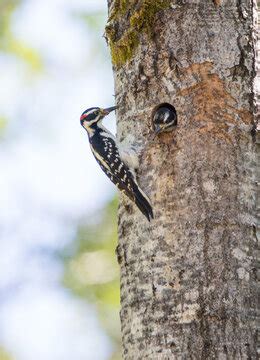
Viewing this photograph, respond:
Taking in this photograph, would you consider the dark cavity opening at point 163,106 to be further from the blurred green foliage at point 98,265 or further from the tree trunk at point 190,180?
the blurred green foliage at point 98,265

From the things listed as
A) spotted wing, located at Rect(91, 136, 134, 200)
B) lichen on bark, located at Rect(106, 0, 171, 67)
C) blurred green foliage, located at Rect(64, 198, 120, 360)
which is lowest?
blurred green foliage, located at Rect(64, 198, 120, 360)

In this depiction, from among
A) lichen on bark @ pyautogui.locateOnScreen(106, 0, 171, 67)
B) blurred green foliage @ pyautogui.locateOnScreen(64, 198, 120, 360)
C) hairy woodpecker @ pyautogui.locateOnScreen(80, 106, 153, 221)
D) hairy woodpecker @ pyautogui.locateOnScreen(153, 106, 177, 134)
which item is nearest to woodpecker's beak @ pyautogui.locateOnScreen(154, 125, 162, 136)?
hairy woodpecker @ pyautogui.locateOnScreen(153, 106, 177, 134)

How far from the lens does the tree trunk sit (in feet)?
14.5

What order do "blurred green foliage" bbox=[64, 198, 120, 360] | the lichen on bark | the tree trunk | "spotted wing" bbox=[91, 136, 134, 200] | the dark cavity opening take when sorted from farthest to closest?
"blurred green foliage" bbox=[64, 198, 120, 360] < the lichen on bark < "spotted wing" bbox=[91, 136, 134, 200] < the dark cavity opening < the tree trunk

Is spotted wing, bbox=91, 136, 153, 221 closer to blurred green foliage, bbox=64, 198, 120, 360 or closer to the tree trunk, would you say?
the tree trunk

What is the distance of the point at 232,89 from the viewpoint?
4.94 m

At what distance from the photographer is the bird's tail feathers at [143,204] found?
15.7ft

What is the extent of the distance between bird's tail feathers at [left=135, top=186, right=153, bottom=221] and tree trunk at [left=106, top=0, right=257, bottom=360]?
3 cm

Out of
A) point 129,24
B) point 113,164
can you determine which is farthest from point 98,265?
point 129,24

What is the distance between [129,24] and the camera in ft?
17.5

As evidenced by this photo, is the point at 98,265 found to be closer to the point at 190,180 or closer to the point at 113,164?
the point at 113,164

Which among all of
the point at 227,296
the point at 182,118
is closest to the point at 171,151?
the point at 182,118

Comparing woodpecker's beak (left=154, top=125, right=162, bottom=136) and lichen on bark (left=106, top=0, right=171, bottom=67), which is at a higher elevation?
lichen on bark (left=106, top=0, right=171, bottom=67)

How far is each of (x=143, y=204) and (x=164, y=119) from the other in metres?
0.46
